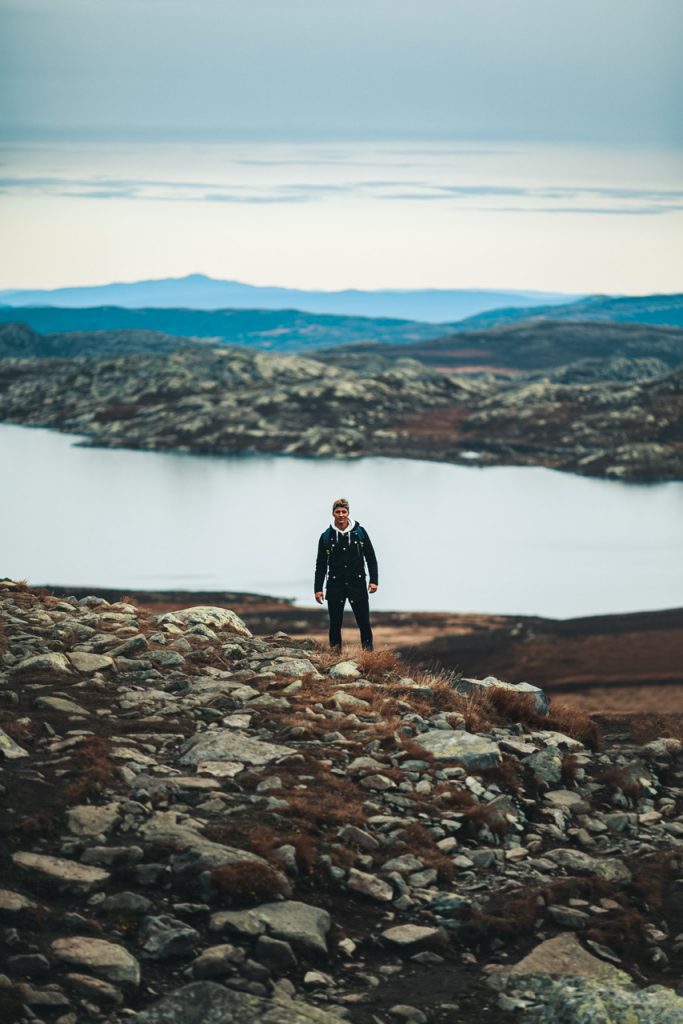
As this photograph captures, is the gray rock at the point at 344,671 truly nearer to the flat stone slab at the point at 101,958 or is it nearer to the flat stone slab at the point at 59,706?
the flat stone slab at the point at 59,706

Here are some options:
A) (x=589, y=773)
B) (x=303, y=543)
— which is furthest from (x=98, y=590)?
(x=589, y=773)

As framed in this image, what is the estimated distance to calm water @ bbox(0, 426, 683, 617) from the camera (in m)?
89.6

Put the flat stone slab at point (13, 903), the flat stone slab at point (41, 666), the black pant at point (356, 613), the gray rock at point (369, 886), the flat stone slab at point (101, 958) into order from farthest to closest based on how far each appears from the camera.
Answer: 1. the black pant at point (356, 613)
2. the flat stone slab at point (41, 666)
3. the gray rock at point (369, 886)
4. the flat stone slab at point (13, 903)
5. the flat stone slab at point (101, 958)

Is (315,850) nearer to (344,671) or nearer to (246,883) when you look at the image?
(246,883)

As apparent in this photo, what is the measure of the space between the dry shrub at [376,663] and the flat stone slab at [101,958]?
1027 centimetres

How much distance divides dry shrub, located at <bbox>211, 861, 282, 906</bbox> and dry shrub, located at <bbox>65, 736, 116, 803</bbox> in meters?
2.11

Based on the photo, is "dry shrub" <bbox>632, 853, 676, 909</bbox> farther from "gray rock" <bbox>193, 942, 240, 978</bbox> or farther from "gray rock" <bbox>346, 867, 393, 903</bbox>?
"gray rock" <bbox>193, 942, 240, 978</bbox>

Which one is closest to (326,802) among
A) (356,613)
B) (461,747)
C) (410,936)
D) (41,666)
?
(410,936)

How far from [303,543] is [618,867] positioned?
329 feet

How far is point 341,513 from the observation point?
20578 millimetres

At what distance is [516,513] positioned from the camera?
13262cm

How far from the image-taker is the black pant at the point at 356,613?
69.7 ft

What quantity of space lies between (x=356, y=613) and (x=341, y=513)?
2.22 metres

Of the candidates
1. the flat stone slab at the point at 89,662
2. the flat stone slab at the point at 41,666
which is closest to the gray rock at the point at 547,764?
the flat stone slab at the point at 89,662
